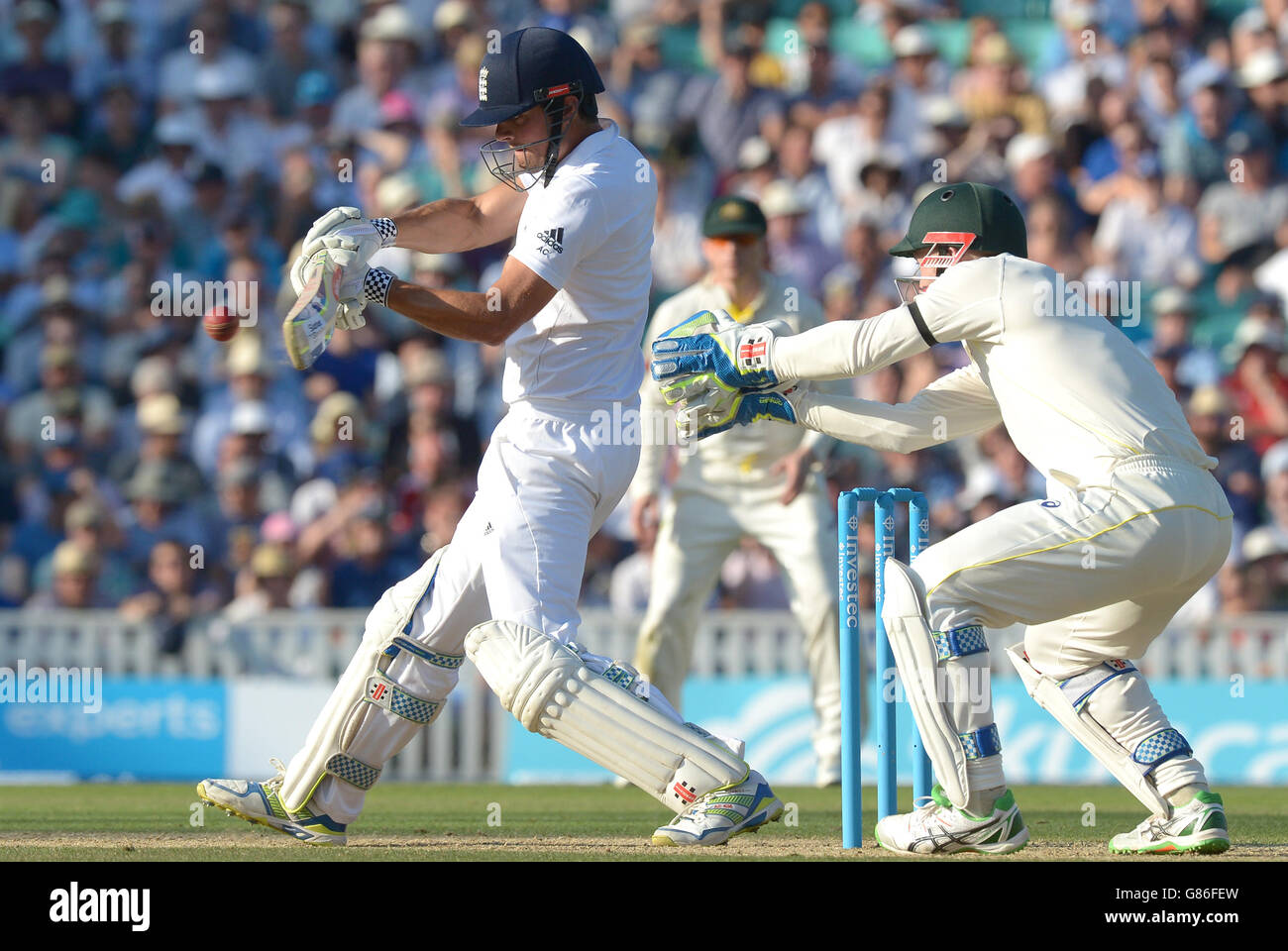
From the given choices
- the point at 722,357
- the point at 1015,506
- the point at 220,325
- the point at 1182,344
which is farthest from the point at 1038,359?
the point at 1182,344

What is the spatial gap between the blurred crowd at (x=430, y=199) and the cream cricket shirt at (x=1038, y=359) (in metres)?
5.37

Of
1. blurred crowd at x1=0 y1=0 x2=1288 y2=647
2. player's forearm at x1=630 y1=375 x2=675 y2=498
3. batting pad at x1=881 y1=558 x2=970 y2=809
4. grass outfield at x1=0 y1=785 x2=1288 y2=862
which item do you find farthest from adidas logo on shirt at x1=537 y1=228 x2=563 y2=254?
blurred crowd at x1=0 y1=0 x2=1288 y2=647

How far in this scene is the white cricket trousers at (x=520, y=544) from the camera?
17.6 feet

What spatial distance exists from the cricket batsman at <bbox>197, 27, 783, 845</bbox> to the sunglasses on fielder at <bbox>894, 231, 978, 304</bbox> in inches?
33.1

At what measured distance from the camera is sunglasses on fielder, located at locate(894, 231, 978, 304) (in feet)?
17.8

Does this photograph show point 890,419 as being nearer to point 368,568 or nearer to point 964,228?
point 964,228

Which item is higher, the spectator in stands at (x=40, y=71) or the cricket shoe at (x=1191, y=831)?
the spectator in stands at (x=40, y=71)

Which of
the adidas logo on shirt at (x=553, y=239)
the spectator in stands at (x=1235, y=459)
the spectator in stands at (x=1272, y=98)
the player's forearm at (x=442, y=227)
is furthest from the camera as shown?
the spectator in stands at (x=1272, y=98)

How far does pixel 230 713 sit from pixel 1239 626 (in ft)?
18.4

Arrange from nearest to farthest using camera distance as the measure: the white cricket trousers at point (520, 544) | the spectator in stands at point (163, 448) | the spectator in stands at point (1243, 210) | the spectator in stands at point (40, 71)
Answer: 1. the white cricket trousers at point (520, 544)
2. the spectator in stands at point (163, 448)
3. the spectator in stands at point (1243, 210)
4. the spectator in stands at point (40, 71)

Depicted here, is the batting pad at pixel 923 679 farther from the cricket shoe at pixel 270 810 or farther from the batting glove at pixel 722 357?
the cricket shoe at pixel 270 810

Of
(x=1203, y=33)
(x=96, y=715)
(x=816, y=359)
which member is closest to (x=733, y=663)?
(x=96, y=715)

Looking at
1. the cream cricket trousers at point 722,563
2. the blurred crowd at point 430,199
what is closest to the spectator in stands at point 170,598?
the blurred crowd at point 430,199
